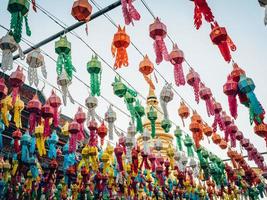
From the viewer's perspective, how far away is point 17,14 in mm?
3547

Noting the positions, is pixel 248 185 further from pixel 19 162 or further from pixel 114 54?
pixel 114 54

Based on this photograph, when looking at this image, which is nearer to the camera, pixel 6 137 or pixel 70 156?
pixel 70 156

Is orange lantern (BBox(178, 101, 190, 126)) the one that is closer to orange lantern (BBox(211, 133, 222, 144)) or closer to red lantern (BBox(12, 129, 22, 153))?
orange lantern (BBox(211, 133, 222, 144))

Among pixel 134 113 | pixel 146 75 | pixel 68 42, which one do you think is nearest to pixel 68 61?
pixel 68 42

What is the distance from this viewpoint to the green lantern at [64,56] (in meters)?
4.19

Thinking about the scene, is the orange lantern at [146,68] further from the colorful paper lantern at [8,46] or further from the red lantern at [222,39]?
the colorful paper lantern at [8,46]

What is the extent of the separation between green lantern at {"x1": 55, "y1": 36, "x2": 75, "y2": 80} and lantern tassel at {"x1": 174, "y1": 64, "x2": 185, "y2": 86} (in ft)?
5.00

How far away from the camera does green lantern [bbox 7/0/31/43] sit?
3.47 metres

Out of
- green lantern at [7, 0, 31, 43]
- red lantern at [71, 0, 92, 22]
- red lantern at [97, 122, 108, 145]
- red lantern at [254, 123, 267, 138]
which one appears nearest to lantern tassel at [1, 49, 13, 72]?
green lantern at [7, 0, 31, 43]

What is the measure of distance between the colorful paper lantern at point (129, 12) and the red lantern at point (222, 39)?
3.47 ft

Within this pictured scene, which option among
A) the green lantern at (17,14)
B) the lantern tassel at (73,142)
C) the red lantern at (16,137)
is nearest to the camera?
the green lantern at (17,14)

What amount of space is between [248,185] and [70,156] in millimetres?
7737

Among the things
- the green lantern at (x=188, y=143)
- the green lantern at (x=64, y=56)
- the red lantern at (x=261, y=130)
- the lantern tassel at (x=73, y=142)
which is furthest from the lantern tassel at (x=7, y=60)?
the green lantern at (x=188, y=143)

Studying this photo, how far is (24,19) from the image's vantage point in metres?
3.70
